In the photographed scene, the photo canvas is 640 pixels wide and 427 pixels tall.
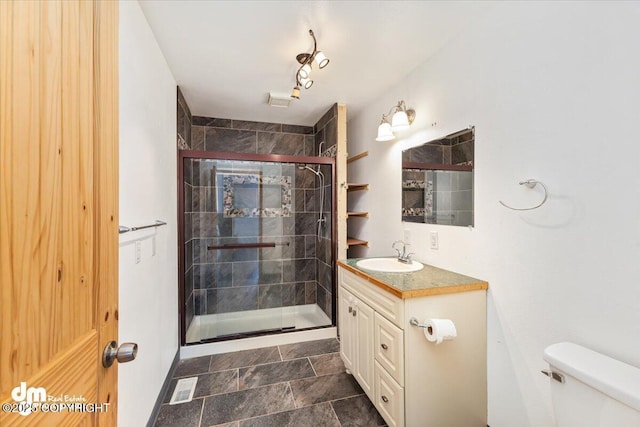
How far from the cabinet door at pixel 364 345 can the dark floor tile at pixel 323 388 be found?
0.16 metres

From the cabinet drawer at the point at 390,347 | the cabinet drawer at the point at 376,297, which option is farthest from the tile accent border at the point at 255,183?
the cabinet drawer at the point at 390,347

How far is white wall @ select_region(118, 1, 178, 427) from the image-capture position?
126cm

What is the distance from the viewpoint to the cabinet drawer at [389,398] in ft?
4.60

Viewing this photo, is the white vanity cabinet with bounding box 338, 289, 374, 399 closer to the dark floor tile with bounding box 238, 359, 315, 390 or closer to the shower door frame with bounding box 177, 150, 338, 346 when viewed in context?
the dark floor tile with bounding box 238, 359, 315, 390

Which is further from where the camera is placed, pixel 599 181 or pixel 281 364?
pixel 281 364

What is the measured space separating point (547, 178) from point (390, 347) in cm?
115

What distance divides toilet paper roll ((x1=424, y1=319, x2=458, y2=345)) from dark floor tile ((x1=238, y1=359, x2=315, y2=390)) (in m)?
1.21

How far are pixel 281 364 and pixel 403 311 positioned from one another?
1.40 m

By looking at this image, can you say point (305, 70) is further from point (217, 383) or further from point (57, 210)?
point (217, 383)

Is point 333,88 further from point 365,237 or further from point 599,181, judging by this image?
point 599,181

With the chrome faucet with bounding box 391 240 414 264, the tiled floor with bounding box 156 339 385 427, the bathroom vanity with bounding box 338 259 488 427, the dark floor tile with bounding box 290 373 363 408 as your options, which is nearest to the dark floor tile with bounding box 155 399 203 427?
the tiled floor with bounding box 156 339 385 427

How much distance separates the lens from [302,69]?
6.05ft

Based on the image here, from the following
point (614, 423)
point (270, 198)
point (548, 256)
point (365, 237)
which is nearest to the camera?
point (614, 423)

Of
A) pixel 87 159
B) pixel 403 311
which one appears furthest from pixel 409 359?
pixel 87 159
